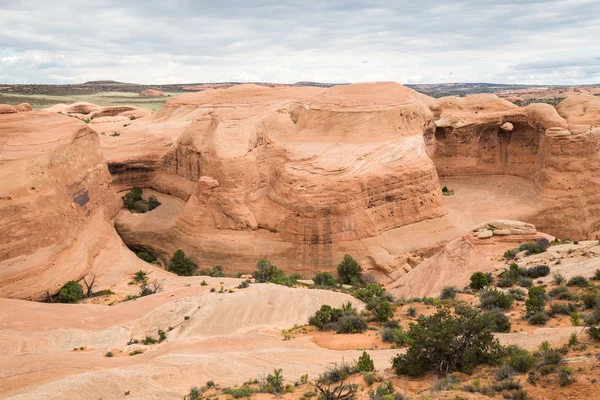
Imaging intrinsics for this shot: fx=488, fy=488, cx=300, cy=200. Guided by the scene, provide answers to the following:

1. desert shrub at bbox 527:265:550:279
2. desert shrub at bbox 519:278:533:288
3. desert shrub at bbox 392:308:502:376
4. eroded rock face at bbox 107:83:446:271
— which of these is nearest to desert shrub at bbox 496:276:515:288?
desert shrub at bbox 519:278:533:288

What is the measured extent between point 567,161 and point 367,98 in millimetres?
15020

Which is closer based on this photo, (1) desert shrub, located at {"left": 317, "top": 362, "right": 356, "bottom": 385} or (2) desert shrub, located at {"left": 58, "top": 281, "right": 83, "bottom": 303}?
(1) desert shrub, located at {"left": 317, "top": 362, "right": 356, "bottom": 385}

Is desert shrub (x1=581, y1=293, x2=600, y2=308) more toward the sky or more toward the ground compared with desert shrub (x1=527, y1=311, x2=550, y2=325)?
more toward the sky

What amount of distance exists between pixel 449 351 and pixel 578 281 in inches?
325

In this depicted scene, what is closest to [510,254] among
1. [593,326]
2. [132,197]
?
[593,326]

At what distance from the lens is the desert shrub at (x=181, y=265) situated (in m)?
29.8

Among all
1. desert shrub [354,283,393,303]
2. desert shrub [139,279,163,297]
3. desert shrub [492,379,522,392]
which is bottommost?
desert shrub [139,279,163,297]

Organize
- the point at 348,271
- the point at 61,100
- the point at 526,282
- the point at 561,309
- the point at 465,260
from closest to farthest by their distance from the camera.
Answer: the point at 561,309 < the point at 526,282 < the point at 465,260 < the point at 348,271 < the point at 61,100

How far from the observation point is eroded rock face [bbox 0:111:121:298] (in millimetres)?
23078

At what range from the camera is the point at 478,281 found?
1955cm

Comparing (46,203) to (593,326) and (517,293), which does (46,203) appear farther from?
(593,326)

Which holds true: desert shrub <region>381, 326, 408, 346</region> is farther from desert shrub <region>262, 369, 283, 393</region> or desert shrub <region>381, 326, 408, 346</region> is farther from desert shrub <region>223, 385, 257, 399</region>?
desert shrub <region>223, 385, 257, 399</region>

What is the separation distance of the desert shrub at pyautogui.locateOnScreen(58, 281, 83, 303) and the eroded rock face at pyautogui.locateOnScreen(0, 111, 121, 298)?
401 millimetres

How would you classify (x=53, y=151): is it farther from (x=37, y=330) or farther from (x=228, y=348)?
(x=228, y=348)
